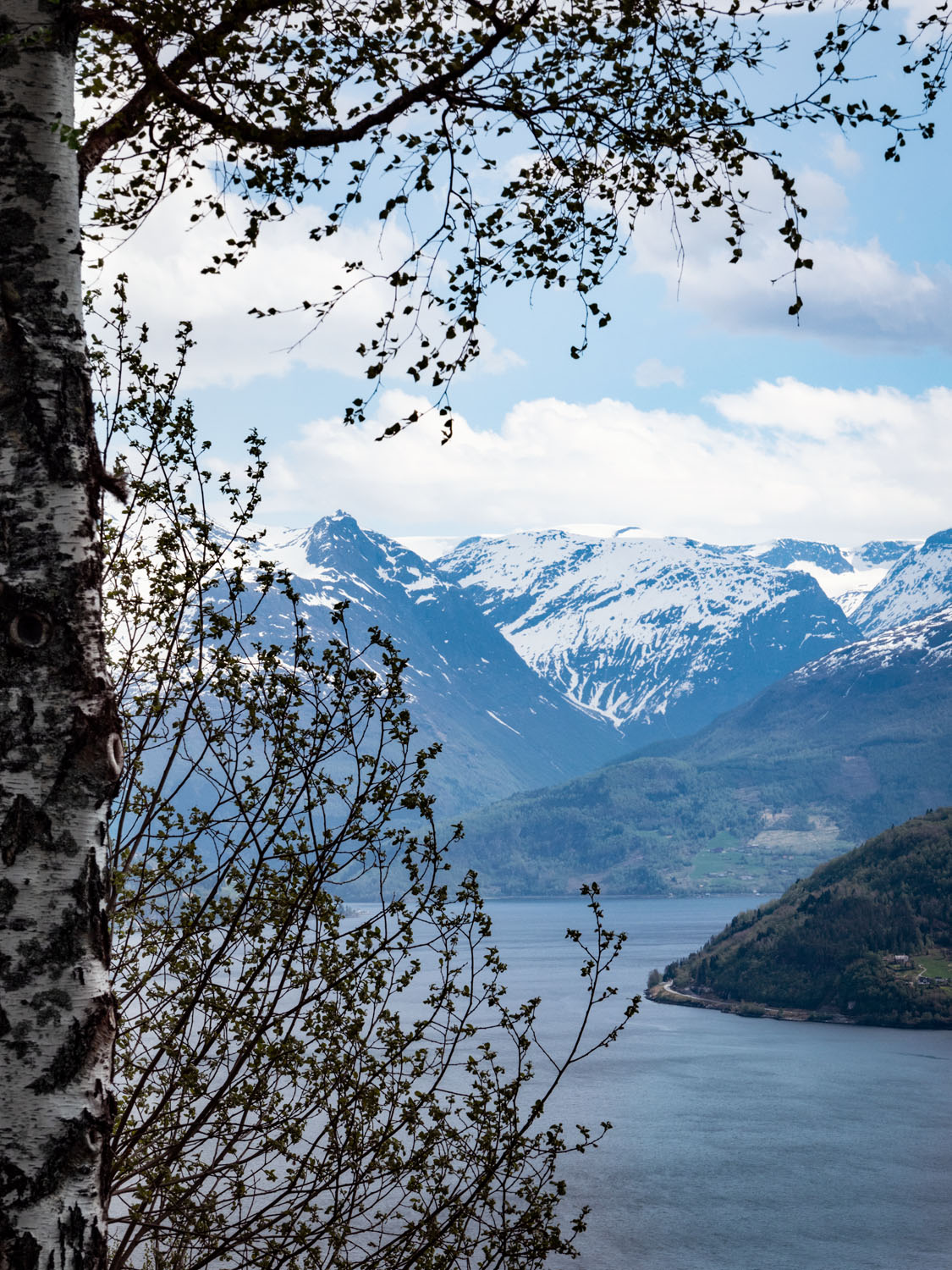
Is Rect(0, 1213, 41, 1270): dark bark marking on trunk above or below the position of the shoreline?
above

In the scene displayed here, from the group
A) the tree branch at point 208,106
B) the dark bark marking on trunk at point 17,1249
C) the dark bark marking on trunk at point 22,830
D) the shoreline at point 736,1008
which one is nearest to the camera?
the dark bark marking on trunk at point 17,1249

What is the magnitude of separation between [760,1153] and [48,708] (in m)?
104

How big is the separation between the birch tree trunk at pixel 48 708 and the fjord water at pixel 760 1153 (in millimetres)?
73458

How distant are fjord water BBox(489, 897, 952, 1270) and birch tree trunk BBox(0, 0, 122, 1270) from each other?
7346 centimetres

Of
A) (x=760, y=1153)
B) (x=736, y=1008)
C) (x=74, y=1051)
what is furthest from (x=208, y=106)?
(x=736, y=1008)

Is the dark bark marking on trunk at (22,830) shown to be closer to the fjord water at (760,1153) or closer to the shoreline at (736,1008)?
the fjord water at (760,1153)

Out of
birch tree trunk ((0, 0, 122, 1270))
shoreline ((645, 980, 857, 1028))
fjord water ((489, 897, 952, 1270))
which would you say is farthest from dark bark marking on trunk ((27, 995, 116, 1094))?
shoreline ((645, 980, 857, 1028))

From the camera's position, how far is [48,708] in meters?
4.38

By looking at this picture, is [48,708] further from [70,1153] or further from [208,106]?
[208,106]

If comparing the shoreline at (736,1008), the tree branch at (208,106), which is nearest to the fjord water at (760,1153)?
the shoreline at (736,1008)

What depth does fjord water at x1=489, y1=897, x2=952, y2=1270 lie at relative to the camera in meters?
74.9

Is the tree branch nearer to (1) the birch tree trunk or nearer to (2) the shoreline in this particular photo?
(1) the birch tree trunk

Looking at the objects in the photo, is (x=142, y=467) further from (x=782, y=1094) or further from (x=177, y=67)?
(x=782, y=1094)

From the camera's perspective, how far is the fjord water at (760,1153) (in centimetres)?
7494
